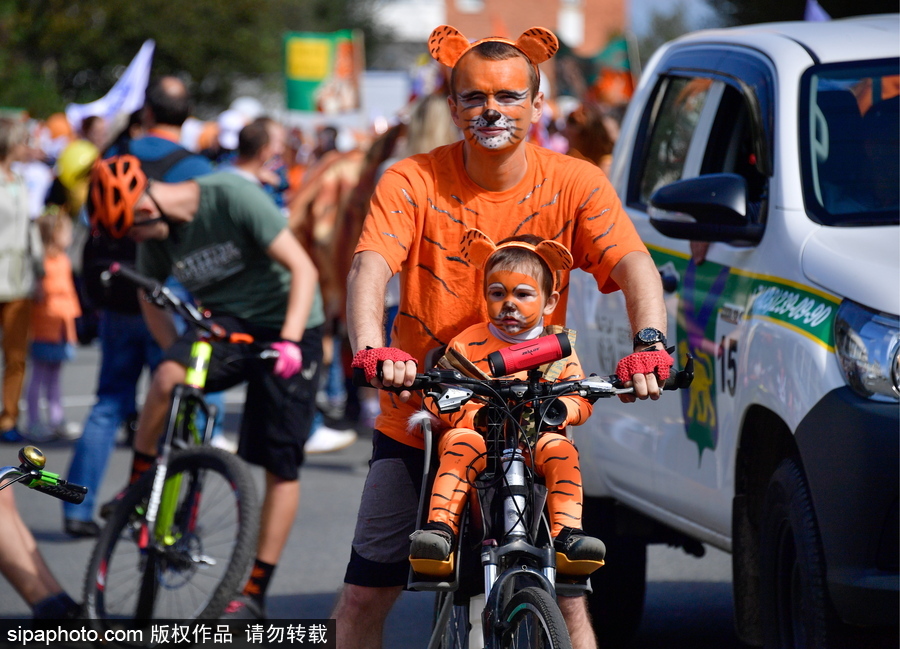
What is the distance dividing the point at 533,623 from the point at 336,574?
12.1 feet

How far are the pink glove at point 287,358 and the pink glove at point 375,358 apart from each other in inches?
92.1

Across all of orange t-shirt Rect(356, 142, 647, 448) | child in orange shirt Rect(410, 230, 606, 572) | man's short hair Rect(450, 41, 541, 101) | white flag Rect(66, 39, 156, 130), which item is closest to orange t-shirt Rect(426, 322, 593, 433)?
child in orange shirt Rect(410, 230, 606, 572)

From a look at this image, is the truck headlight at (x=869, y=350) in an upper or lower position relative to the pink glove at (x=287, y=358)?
upper

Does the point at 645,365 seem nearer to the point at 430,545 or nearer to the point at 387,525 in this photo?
the point at 430,545

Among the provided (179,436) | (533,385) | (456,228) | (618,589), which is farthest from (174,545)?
(533,385)

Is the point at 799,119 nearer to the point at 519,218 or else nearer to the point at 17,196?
the point at 519,218

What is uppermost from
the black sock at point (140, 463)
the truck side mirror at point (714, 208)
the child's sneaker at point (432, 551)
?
the truck side mirror at point (714, 208)

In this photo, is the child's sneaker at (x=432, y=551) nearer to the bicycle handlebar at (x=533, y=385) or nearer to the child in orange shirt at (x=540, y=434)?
the child in orange shirt at (x=540, y=434)

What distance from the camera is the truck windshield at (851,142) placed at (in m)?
4.27

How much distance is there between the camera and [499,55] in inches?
142

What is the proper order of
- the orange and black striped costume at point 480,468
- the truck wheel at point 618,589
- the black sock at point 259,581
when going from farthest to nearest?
the black sock at point 259,581
the truck wheel at point 618,589
the orange and black striped costume at point 480,468

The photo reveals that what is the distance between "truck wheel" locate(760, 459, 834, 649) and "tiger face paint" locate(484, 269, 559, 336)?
0.90m

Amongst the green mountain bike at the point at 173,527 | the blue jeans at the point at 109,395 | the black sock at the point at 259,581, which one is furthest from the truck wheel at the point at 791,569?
the blue jeans at the point at 109,395

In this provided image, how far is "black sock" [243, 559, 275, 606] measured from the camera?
5605 mm
